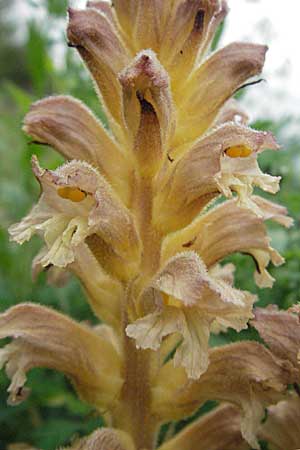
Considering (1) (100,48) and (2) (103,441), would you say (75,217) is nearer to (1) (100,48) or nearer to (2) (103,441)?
(1) (100,48)

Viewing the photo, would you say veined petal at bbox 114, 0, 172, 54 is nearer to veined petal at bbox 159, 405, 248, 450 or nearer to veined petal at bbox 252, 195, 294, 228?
veined petal at bbox 252, 195, 294, 228

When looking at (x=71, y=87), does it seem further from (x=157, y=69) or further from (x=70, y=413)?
(x=157, y=69)

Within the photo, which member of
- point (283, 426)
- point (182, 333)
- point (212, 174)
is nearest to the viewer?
point (182, 333)

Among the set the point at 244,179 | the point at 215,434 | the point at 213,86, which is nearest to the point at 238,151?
the point at 244,179

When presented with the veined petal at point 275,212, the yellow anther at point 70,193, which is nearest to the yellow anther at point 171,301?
the yellow anther at point 70,193

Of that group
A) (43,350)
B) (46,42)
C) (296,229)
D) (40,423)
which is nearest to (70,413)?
(40,423)

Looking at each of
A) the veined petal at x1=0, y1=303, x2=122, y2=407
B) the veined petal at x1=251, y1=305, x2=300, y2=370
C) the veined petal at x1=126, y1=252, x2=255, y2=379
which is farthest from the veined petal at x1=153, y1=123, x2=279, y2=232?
the veined petal at x1=0, y1=303, x2=122, y2=407

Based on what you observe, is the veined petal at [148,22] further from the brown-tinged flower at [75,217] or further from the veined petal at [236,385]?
the veined petal at [236,385]
